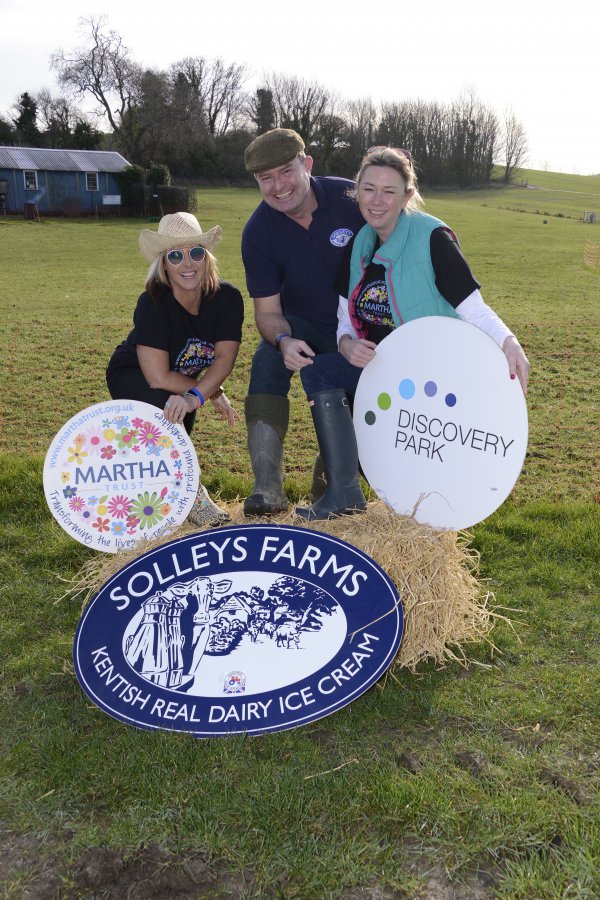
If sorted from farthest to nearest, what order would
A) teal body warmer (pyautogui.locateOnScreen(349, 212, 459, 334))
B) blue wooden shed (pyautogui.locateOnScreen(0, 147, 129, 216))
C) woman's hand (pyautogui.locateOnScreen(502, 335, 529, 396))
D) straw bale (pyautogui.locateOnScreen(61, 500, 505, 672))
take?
1. blue wooden shed (pyautogui.locateOnScreen(0, 147, 129, 216))
2. teal body warmer (pyautogui.locateOnScreen(349, 212, 459, 334))
3. woman's hand (pyautogui.locateOnScreen(502, 335, 529, 396))
4. straw bale (pyautogui.locateOnScreen(61, 500, 505, 672))

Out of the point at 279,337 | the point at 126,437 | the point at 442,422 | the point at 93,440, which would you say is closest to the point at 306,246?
the point at 279,337

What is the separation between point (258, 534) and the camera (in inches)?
134

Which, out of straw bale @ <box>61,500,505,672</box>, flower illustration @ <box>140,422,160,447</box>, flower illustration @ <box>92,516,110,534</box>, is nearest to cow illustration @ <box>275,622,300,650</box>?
straw bale @ <box>61,500,505,672</box>

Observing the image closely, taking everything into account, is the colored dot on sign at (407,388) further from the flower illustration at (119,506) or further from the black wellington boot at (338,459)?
the flower illustration at (119,506)

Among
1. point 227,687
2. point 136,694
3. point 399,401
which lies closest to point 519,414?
point 399,401

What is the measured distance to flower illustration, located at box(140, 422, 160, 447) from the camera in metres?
3.94

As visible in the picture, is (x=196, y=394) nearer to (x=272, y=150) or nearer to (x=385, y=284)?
(x=385, y=284)

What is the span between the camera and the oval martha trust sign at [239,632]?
9.17ft

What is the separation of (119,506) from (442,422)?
165cm

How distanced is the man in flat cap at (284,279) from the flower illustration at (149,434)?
1.64ft

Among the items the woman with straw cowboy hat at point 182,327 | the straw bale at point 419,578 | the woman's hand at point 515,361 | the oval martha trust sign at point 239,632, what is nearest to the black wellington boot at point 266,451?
the straw bale at point 419,578

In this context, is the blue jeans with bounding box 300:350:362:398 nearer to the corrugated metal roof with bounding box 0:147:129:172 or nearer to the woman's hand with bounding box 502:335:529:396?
the woman's hand with bounding box 502:335:529:396

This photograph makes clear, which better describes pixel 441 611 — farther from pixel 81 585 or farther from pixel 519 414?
pixel 81 585

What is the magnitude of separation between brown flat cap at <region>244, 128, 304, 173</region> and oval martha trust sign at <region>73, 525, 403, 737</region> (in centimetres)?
183
